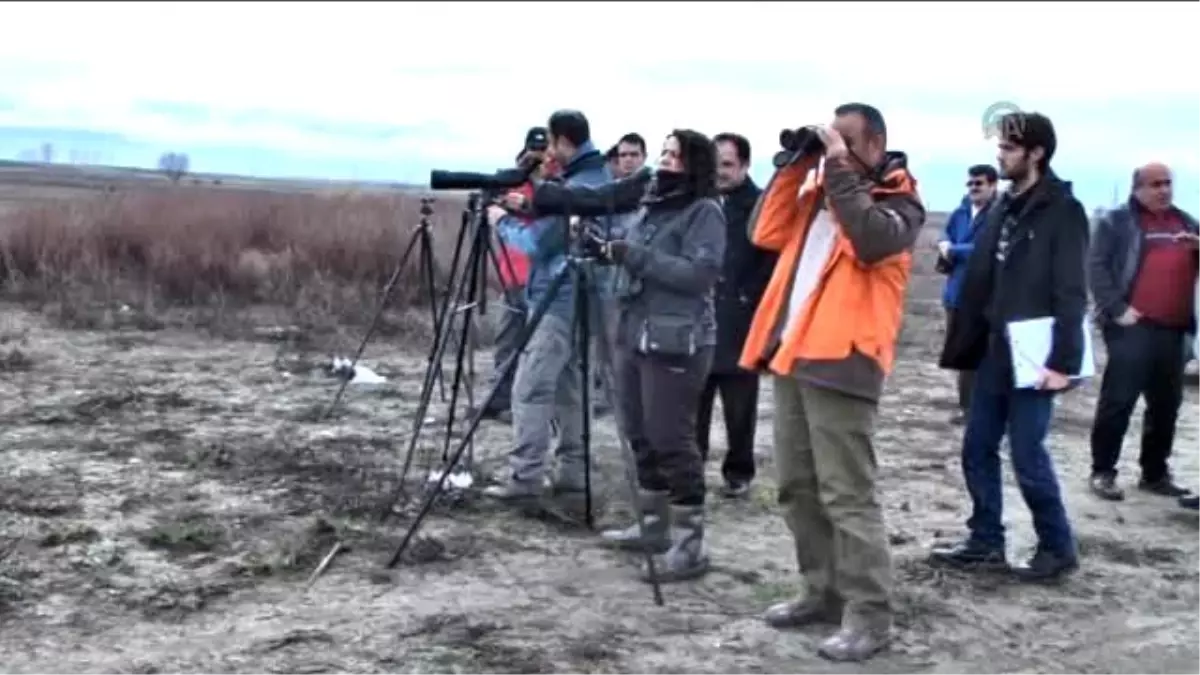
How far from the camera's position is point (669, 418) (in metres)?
5.50

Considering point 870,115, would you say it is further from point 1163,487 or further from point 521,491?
point 1163,487

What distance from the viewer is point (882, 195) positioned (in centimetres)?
461

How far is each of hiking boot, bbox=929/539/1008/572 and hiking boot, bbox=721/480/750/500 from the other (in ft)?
4.29

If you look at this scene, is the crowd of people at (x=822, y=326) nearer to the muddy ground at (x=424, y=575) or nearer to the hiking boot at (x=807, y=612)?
the hiking boot at (x=807, y=612)

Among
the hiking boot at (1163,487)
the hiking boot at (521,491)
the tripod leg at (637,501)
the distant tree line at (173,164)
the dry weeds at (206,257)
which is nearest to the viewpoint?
the tripod leg at (637,501)

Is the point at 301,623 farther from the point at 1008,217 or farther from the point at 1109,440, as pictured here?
the point at 1109,440

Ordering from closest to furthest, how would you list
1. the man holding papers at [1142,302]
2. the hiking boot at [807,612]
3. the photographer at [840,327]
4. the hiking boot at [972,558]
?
1. the photographer at [840,327]
2. the hiking boot at [807,612]
3. the hiking boot at [972,558]
4. the man holding papers at [1142,302]

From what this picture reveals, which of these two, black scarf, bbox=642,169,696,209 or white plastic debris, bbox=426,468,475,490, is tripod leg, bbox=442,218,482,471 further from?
black scarf, bbox=642,169,696,209

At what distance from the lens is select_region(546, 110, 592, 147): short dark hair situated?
6305 mm

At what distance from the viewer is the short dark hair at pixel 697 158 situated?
18.0 ft

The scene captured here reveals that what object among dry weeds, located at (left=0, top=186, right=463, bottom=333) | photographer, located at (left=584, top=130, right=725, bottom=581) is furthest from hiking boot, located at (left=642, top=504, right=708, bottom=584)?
dry weeds, located at (left=0, top=186, right=463, bottom=333)

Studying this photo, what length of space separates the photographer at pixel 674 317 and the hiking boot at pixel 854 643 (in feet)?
2.80

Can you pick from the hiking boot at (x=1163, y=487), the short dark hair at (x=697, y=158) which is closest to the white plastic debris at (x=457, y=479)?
the short dark hair at (x=697, y=158)

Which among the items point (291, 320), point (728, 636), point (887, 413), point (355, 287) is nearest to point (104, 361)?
point (291, 320)
